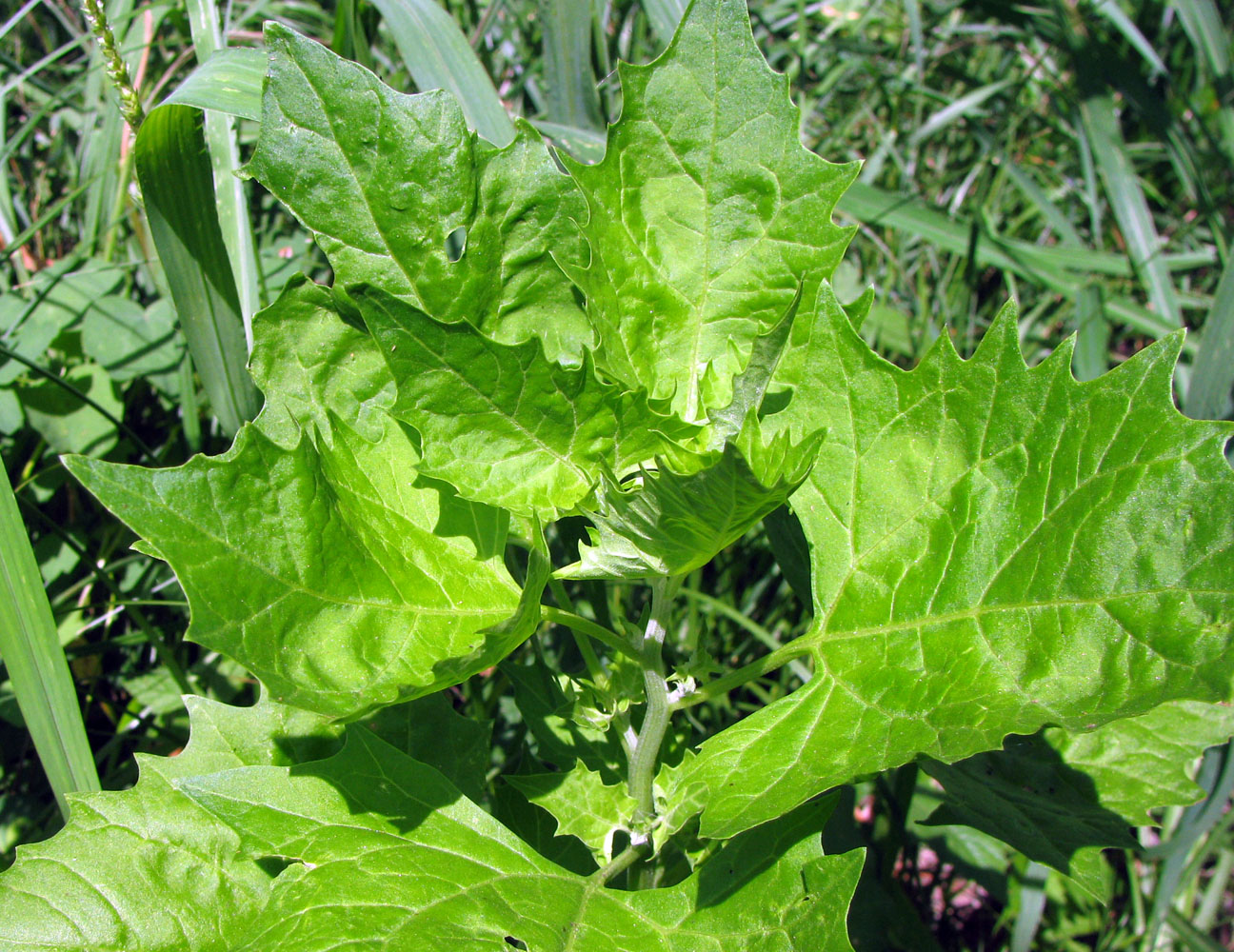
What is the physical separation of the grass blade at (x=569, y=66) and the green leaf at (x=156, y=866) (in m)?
1.27

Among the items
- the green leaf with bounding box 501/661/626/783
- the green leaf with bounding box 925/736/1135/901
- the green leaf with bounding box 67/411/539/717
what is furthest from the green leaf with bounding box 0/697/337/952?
the green leaf with bounding box 925/736/1135/901

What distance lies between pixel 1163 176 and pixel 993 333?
10.4ft

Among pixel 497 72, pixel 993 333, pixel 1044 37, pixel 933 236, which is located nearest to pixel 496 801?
pixel 993 333

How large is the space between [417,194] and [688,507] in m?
0.53

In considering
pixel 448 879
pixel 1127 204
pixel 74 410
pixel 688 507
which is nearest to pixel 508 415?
pixel 688 507

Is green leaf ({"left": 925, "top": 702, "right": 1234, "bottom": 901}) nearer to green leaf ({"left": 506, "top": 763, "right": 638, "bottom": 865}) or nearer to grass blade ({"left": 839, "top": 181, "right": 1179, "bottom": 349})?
green leaf ({"left": 506, "top": 763, "right": 638, "bottom": 865})

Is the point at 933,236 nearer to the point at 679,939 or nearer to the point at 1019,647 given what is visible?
the point at 1019,647

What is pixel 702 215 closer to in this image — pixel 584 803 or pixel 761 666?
pixel 761 666

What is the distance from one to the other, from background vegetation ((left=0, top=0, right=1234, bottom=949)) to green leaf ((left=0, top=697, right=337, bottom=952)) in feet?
0.30

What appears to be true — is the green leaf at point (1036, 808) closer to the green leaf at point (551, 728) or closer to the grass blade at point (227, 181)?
the green leaf at point (551, 728)

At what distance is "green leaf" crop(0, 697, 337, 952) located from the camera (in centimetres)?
123

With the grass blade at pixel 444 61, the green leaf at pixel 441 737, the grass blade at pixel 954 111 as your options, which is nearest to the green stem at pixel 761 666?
the green leaf at pixel 441 737

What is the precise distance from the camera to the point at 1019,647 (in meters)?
1.10

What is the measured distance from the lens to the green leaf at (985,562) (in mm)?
1021
